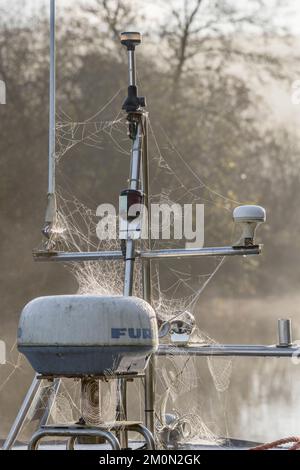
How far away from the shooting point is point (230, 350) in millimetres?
4711

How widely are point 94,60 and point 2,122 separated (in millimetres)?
1602

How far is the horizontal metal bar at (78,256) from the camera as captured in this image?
4.89 m

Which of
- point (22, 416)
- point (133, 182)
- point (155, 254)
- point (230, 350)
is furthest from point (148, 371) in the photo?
point (133, 182)

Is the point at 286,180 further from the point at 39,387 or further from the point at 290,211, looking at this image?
the point at 39,387

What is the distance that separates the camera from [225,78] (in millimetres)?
18672

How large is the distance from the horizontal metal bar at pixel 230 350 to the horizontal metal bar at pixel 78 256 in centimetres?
44

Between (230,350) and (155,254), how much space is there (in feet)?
1.64

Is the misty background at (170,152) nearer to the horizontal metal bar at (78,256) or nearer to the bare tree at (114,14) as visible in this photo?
the bare tree at (114,14)

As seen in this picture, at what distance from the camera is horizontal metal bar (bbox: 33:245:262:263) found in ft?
15.1

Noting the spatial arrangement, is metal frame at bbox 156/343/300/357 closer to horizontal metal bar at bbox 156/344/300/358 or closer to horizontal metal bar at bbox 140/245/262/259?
horizontal metal bar at bbox 156/344/300/358

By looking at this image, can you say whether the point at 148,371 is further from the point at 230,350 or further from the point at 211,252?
the point at 211,252

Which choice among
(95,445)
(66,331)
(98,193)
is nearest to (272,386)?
(98,193)

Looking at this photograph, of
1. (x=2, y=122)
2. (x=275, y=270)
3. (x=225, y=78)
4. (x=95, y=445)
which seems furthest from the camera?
(x=275, y=270)

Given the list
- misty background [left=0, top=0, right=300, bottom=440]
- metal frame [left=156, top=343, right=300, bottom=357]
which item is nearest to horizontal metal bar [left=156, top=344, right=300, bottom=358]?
metal frame [left=156, top=343, right=300, bottom=357]
